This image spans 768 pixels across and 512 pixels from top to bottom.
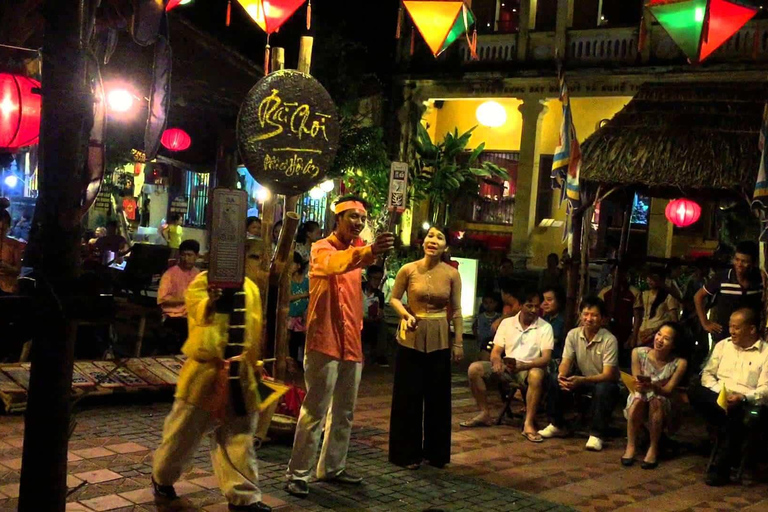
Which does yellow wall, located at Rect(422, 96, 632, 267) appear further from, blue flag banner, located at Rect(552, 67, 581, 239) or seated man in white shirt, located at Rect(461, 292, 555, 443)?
seated man in white shirt, located at Rect(461, 292, 555, 443)

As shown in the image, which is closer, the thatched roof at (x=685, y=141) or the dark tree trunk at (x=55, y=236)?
the dark tree trunk at (x=55, y=236)

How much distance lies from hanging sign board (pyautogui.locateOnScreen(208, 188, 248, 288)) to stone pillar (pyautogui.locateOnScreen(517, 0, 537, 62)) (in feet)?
53.5

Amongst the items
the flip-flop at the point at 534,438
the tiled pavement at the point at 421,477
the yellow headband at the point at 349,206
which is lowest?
the tiled pavement at the point at 421,477

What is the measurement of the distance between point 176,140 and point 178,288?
3.90 m

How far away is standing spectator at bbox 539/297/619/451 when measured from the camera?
8523 millimetres

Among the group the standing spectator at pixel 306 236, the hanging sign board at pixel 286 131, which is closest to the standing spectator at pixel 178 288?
the standing spectator at pixel 306 236

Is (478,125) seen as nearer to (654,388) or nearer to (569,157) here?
(569,157)

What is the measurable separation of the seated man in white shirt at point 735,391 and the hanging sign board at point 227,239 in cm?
451

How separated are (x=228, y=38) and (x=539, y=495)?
479 inches

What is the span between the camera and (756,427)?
7434 millimetres

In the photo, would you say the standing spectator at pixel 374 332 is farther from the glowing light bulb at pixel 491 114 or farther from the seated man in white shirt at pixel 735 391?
the glowing light bulb at pixel 491 114

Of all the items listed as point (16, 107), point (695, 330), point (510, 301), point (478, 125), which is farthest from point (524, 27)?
point (16, 107)

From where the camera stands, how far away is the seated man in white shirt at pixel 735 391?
7.43m

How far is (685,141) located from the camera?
966cm
